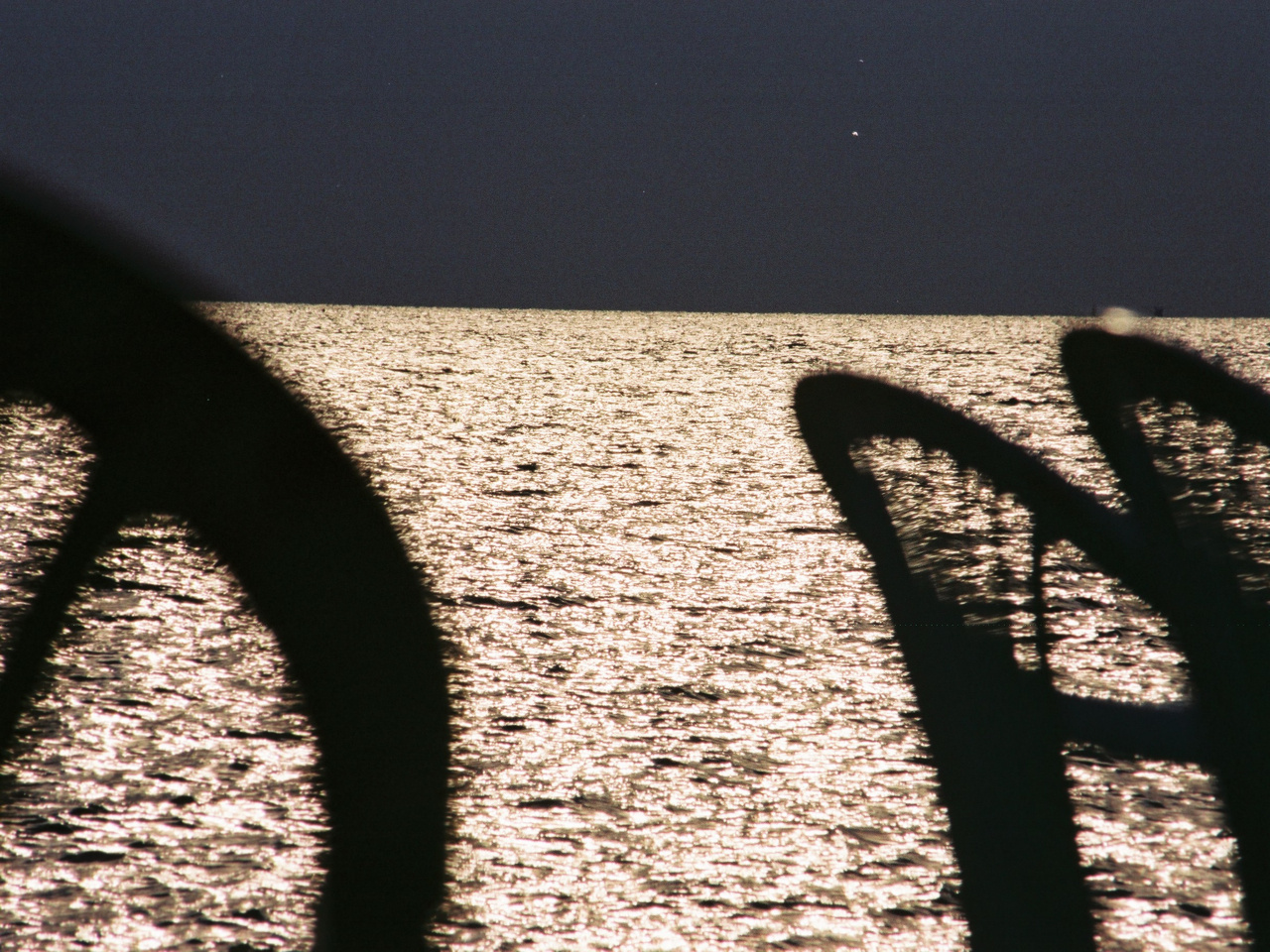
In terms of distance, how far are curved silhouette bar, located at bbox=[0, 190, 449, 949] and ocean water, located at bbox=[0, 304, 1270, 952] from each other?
0.07 feet

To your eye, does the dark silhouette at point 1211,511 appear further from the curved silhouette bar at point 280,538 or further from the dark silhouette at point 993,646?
the curved silhouette bar at point 280,538

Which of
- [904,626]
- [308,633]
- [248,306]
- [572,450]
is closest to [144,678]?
[308,633]

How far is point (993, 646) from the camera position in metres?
1.03

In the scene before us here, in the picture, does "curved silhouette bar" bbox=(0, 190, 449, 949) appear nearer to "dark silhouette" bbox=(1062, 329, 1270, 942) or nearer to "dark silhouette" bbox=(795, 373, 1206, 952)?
"dark silhouette" bbox=(795, 373, 1206, 952)

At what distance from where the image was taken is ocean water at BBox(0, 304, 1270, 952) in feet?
2.02

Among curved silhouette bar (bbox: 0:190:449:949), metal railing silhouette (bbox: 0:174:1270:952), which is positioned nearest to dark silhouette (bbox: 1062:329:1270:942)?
metal railing silhouette (bbox: 0:174:1270:952)

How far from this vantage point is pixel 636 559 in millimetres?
1245

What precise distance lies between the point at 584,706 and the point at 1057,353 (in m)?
2.20

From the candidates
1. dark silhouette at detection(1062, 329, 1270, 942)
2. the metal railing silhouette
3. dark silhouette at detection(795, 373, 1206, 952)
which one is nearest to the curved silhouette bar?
the metal railing silhouette

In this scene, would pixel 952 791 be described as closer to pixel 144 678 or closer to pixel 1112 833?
pixel 1112 833

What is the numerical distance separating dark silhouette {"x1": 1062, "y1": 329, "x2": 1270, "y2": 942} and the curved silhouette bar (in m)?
0.47

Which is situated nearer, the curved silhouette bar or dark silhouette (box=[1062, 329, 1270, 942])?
the curved silhouette bar

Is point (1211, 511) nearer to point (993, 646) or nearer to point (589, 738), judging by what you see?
point (993, 646)

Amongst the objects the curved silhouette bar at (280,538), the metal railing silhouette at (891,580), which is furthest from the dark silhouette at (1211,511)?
the curved silhouette bar at (280,538)
